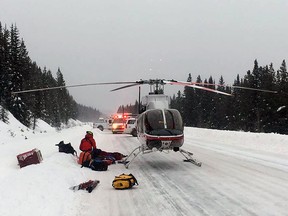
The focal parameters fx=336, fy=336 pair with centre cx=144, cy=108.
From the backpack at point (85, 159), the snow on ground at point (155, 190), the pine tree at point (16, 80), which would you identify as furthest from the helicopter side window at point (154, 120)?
the pine tree at point (16, 80)

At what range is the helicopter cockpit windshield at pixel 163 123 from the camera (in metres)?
12.0

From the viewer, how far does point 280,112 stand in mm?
62375

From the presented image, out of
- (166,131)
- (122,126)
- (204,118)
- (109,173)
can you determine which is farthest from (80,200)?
(204,118)

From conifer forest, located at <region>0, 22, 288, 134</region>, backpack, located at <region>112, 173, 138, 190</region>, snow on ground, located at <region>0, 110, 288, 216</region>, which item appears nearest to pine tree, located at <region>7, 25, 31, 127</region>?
conifer forest, located at <region>0, 22, 288, 134</region>

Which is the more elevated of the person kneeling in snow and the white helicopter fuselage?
the white helicopter fuselage

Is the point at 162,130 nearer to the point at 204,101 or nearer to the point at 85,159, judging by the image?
the point at 85,159

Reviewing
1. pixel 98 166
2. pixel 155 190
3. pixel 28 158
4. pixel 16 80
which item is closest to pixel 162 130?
pixel 98 166

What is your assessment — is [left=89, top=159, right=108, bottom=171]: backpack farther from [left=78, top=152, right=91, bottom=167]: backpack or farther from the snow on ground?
[left=78, top=152, right=91, bottom=167]: backpack

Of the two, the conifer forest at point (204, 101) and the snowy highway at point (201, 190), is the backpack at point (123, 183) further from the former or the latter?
the conifer forest at point (204, 101)

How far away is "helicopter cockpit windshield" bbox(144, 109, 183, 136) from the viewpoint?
12.0 metres

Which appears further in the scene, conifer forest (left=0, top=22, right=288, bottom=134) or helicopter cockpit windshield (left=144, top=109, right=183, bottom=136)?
conifer forest (left=0, top=22, right=288, bottom=134)

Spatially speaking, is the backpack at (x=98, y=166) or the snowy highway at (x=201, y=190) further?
the backpack at (x=98, y=166)

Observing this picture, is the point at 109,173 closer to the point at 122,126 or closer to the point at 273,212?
the point at 273,212

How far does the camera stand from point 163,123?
12117 millimetres
